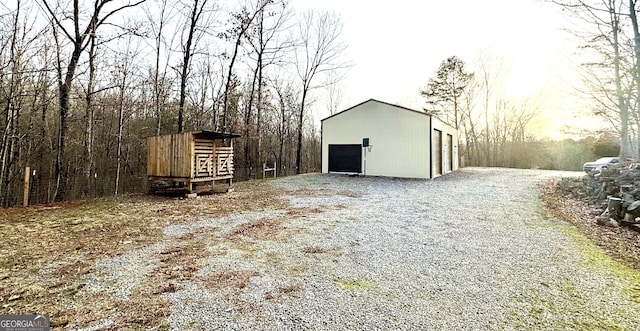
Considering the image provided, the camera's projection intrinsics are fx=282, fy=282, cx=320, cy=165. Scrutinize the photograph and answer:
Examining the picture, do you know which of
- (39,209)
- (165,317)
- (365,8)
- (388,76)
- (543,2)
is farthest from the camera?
(388,76)

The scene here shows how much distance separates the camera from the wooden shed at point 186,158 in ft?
26.9

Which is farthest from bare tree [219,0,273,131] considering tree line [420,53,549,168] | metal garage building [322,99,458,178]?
tree line [420,53,549,168]

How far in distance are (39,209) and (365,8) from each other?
11065 mm

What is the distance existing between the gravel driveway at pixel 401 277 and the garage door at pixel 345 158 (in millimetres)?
8542

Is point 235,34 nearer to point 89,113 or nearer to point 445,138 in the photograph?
point 89,113

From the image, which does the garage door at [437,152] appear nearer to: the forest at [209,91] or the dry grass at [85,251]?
the forest at [209,91]

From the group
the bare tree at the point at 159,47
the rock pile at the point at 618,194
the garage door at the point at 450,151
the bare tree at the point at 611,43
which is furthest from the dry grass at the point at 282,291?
the garage door at the point at 450,151

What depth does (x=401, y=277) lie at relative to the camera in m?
3.07

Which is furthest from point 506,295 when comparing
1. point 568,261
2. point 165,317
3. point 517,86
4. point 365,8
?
point 517,86

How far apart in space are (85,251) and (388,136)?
1193 cm

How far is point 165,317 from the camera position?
225 cm

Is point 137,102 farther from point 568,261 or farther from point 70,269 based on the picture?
point 568,261

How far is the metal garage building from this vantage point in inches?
501

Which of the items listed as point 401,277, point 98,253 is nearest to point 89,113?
point 98,253
